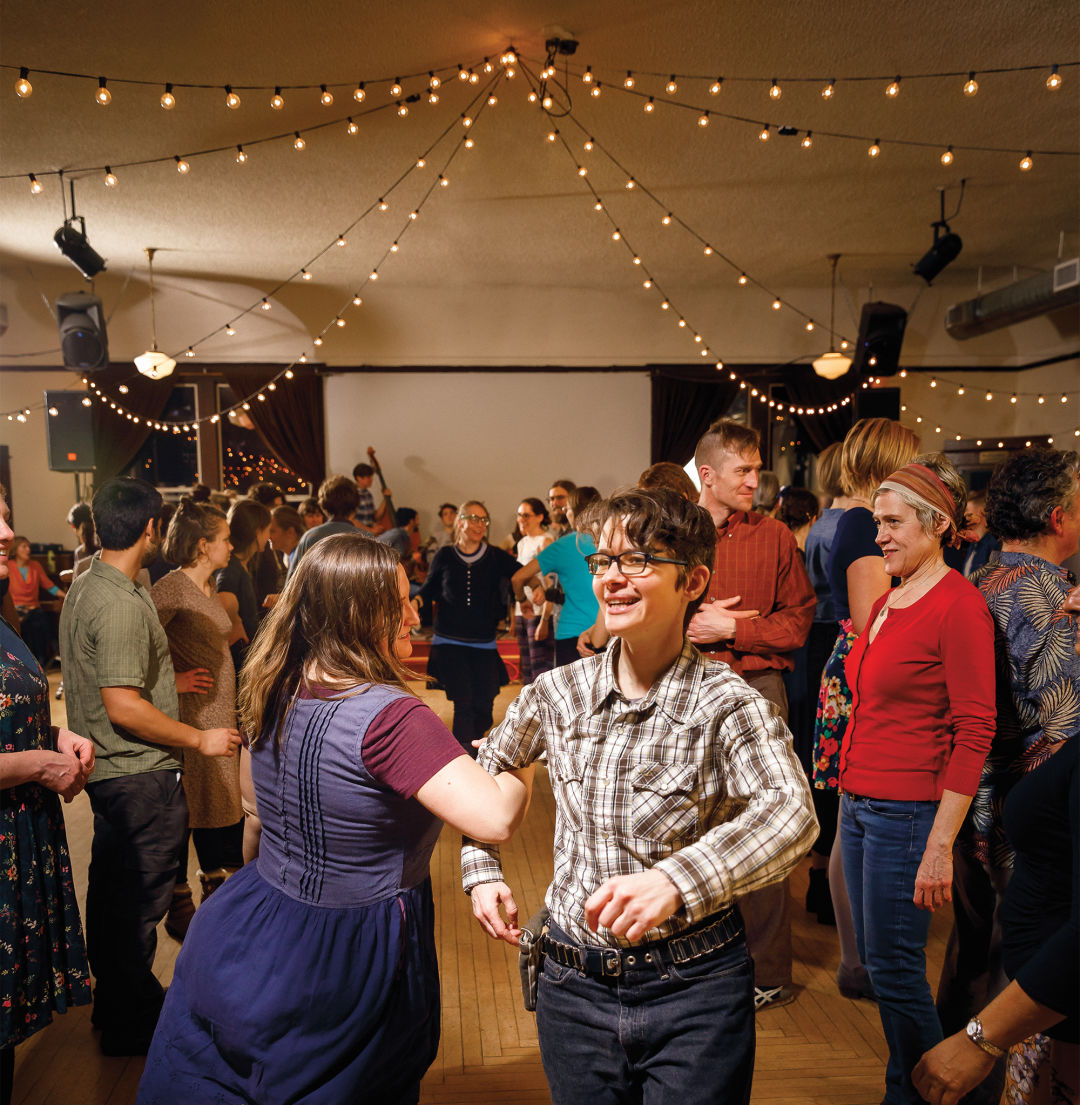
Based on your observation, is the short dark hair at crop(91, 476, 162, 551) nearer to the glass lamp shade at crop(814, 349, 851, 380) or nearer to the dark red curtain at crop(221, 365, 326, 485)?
the dark red curtain at crop(221, 365, 326, 485)

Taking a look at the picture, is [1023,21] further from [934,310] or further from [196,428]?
[196,428]

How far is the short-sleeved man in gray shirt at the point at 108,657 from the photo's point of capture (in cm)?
214

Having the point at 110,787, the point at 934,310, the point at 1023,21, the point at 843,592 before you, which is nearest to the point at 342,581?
the point at 110,787

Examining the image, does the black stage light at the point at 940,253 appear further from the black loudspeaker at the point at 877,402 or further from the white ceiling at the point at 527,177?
the black loudspeaker at the point at 877,402

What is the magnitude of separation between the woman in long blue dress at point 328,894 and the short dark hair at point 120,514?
109 cm

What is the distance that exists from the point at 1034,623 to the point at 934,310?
955cm

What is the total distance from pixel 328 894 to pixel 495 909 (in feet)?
0.90

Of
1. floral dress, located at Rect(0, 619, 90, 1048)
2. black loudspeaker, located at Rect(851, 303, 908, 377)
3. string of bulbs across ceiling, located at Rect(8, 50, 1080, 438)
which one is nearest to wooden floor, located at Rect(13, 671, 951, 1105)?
floral dress, located at Rect(0, 619, 90, 1048)

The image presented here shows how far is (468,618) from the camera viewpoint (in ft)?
13.9

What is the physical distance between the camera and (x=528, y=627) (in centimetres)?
564

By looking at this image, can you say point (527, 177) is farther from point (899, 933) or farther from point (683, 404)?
point (899, 933)

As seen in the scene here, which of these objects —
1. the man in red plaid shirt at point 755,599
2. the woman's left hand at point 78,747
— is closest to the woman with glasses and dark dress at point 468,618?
the man in red plaid shirt at point 755,599

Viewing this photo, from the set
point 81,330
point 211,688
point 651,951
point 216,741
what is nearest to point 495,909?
point 651,951

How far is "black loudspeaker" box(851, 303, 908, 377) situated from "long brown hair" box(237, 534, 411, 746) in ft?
27.4
